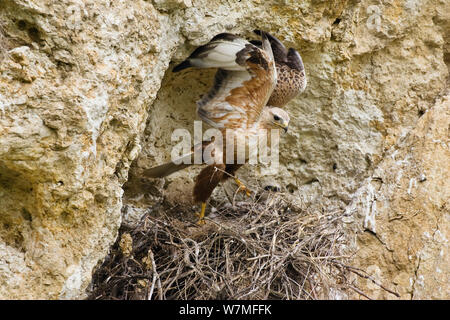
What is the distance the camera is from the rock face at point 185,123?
2.48 m

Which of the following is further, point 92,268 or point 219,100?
point 219,100

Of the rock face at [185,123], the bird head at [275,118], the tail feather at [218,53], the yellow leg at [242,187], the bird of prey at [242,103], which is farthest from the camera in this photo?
the yellow leg at [242,187]

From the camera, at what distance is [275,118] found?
142 inches

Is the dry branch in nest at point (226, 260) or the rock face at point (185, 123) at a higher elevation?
the rock face at point (185, 123)

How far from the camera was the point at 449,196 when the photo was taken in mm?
3611

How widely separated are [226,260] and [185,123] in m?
1.04

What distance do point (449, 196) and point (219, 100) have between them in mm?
1573

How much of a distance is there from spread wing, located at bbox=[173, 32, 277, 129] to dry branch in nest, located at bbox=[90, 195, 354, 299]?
2.19ft

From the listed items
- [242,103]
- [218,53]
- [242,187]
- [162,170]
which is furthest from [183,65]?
[242,187]

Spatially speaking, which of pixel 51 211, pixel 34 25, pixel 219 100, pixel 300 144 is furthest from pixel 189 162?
pixel 34 25

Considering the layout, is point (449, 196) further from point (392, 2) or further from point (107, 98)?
point (107, 98)

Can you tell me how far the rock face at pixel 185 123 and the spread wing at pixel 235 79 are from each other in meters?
0.10

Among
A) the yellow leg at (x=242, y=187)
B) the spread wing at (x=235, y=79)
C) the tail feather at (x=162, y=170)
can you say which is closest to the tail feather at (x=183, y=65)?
the spread wing at (x=235, y=79)

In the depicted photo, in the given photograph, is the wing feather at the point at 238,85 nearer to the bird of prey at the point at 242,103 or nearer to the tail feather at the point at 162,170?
the bird of prey at the point at 242,103
